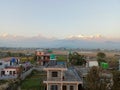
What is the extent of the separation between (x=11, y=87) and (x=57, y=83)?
8.05 meters

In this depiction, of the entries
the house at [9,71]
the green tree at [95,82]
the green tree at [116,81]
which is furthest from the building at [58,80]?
the house at [9,71]

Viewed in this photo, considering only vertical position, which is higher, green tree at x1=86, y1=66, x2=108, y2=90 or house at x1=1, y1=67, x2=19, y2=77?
green tree at x1=86, y1=66, x2=108, y2=90

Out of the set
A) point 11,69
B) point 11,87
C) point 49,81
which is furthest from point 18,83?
point 49,81

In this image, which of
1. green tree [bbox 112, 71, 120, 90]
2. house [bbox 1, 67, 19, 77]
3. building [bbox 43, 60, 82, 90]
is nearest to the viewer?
green tree [bbox 112, 71, 120, 90]

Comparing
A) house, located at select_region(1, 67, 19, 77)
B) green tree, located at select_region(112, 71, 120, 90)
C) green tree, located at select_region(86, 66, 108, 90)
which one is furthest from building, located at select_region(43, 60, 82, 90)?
house, located at select_region(1, 67, 19, 77)

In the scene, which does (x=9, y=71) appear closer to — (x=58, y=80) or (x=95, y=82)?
(x=58, y=80)

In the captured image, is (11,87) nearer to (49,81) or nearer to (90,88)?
(49,81)

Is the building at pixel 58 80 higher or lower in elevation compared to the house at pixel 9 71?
higher

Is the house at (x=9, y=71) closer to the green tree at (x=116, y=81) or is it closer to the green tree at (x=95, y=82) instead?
the green tree at (x=95, y=82)

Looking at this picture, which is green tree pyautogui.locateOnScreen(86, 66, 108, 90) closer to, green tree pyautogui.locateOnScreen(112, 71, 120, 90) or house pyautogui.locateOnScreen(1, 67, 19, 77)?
green tree pyautogui.locateOnScreen(112, 71, 120, 90)

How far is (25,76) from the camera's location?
107 feet

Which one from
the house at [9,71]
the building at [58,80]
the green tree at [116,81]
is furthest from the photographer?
Answer: the house at [9,71]

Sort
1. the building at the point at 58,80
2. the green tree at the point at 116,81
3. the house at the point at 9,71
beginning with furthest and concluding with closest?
the house at the point at 9,71 < the building at the point at 58,80 < the green tree at the point at 116,81

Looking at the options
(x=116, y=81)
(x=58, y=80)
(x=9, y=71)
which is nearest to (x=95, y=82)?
(x=116, y=81)
